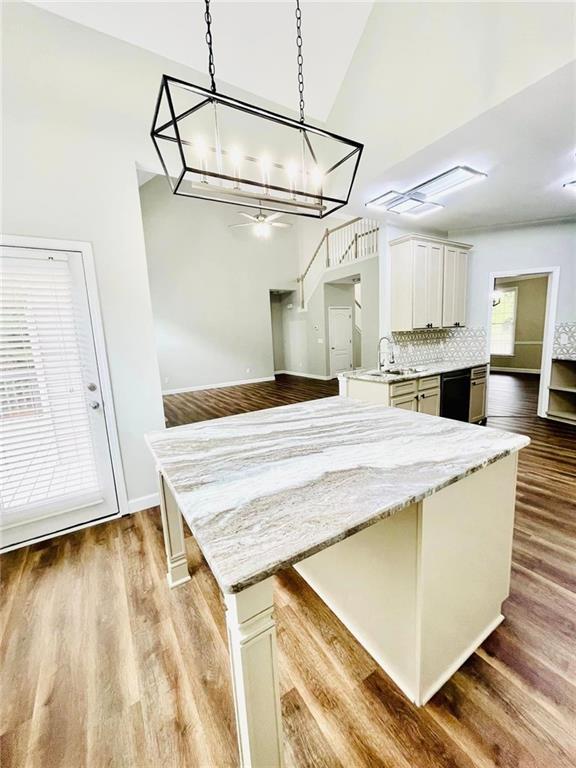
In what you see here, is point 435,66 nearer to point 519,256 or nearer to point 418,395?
point 418,395

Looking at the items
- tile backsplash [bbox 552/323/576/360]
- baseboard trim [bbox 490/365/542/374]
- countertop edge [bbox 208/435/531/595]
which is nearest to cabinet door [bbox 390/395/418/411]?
countertop edge [bbox 208/435/531/595]

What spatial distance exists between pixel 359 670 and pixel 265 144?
3.48 meters

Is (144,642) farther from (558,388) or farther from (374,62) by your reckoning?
(558,388)

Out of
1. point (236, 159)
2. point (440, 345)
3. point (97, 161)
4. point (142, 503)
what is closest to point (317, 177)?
point (236, 159)

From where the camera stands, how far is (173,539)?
1770mm

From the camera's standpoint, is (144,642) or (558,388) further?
(558,388)

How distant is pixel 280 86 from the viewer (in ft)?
Result: 8.70

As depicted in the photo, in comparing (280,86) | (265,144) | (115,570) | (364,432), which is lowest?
(115,570)

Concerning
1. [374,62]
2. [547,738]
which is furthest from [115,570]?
[374,62]

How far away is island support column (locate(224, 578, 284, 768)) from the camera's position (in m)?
0.70

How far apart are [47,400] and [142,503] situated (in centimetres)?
114

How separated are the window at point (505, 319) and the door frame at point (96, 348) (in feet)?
31.2

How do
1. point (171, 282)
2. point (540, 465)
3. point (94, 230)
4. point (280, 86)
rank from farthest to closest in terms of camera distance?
point (171, 282) → point (540, 465) → point (280, 86) → point (94, 230)

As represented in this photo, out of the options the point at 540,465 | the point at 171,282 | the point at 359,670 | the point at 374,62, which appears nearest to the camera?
the point at 359,670
